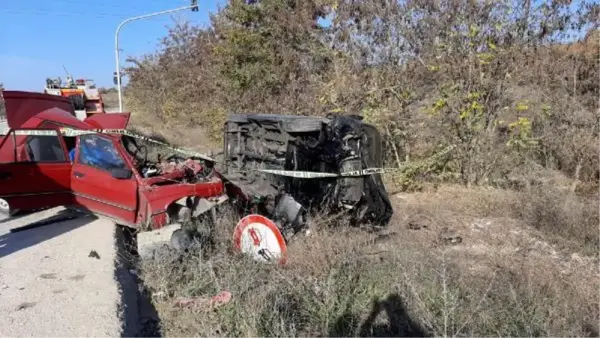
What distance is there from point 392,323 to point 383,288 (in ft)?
1.57

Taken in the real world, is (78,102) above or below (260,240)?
above

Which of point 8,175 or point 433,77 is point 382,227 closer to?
point 433,77

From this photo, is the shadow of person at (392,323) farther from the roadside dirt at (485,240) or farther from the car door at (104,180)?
the car door at (104,180)

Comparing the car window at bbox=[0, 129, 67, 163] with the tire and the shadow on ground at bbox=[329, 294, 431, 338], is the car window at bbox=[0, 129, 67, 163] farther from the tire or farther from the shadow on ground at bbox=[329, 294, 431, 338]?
the tire

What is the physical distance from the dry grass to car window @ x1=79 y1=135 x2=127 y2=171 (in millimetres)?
2191

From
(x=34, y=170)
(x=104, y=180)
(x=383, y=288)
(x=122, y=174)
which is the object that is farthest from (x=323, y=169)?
(x=34, y=170)

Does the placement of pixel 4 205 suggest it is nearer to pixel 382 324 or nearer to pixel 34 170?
pixel 34 170

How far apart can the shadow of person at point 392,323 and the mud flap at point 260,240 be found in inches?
52.6

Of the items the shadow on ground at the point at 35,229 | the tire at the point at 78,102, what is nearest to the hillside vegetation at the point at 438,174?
the shadow on ground at the point at 35,229

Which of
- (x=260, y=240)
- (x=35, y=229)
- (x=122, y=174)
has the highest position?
(x=122, y=174)

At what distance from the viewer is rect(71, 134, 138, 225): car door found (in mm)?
7133

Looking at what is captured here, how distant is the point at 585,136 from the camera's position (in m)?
9.28

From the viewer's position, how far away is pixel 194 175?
7723 mm

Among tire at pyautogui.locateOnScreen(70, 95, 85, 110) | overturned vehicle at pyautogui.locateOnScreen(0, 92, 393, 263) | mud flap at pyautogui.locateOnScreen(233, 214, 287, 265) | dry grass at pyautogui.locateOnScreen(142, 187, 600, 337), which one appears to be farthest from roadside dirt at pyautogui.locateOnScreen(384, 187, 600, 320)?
tire at pyautogui.locateOnScreen(70, 95, 85, 110)
